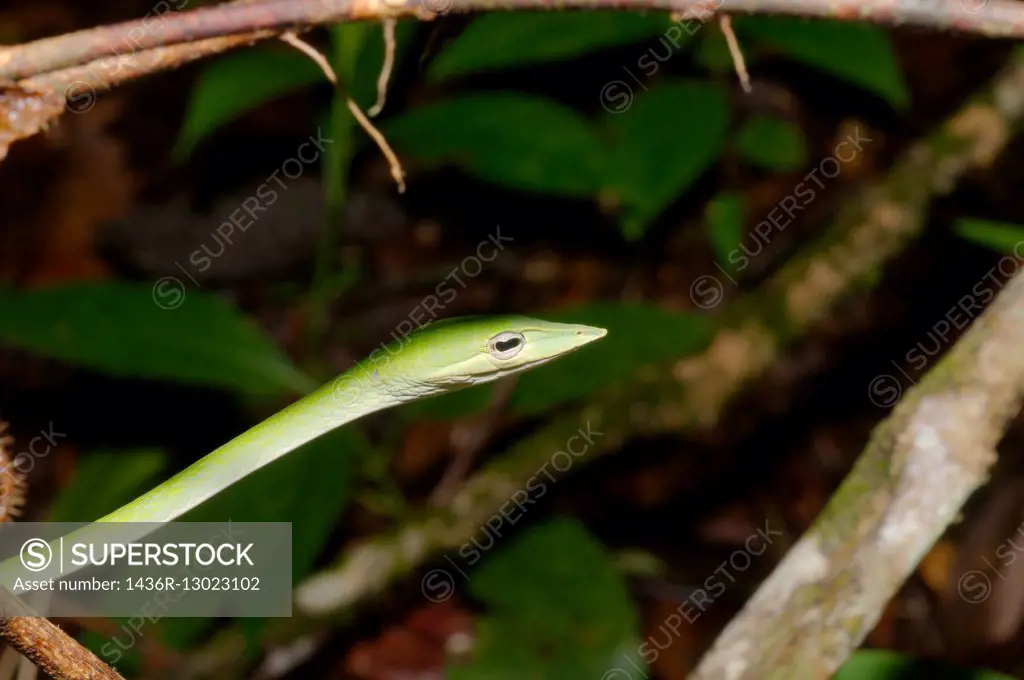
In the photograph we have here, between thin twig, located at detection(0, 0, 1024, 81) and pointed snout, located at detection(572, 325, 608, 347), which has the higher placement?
thin twig, located at detection(0, 0, 1024, 81)

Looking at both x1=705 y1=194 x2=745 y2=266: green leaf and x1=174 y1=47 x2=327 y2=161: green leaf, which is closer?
x1=174 y1=47 x2=327 y2=161: green leaf

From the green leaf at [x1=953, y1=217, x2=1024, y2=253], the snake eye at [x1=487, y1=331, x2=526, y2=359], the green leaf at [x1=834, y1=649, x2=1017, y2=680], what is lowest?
the green leaf at [x1=834, y1=649, x2=1017, y2=680]

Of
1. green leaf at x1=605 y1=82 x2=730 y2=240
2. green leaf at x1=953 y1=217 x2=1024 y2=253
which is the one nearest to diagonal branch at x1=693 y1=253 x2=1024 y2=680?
green leaf at x1=953 y1=217 x2=1024 y2=253

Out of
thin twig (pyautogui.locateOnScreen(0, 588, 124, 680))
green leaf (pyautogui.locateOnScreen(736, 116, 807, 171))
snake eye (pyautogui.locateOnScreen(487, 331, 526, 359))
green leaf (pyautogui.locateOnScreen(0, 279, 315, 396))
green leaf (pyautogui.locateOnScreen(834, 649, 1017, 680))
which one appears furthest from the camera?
green leaf (pyautogui.locateOnScreen(736, 116, 807, 171))

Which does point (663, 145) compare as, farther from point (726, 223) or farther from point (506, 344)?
point (506, 344)

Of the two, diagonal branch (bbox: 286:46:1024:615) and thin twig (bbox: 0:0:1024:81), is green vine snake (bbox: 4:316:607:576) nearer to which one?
thin twig (bbox: 0:0:1024:81)

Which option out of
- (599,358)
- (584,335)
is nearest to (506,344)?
(584,335)

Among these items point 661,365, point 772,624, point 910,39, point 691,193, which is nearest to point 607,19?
point 661,365
